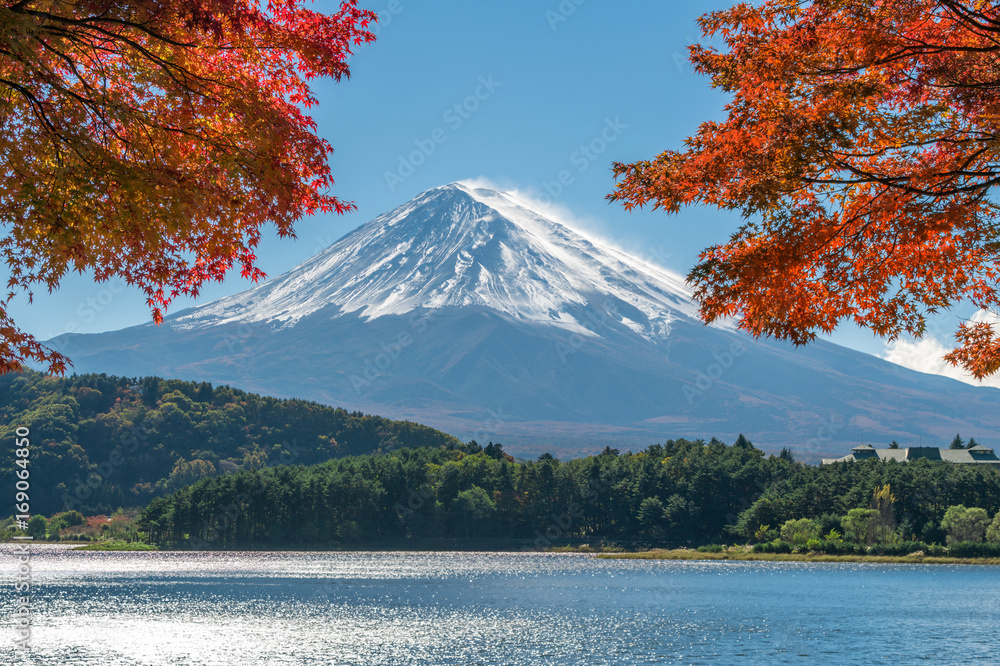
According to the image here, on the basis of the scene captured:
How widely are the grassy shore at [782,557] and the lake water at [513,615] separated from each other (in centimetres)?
100

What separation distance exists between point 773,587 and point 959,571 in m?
19.8

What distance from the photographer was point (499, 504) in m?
100

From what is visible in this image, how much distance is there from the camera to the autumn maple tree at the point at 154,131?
6.76m

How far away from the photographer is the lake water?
3197 centimetres

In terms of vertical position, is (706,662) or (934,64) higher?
(934,64)

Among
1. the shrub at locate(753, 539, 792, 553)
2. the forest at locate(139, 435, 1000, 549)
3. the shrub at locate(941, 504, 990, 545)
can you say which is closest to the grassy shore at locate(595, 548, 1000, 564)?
the shrub at locate(753, 539, 792, 553)

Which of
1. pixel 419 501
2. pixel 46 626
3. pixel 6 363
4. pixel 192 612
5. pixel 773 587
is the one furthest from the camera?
pixel 419 501

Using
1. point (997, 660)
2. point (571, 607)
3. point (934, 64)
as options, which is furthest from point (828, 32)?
point (571, 607)

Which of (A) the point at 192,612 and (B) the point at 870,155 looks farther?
(A) the point at 192,612

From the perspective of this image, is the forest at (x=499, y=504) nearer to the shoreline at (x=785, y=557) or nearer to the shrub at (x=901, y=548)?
the shoreline at (x=785, y=557)

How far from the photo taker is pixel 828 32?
8.21 metres

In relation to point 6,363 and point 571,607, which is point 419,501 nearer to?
point 571,607

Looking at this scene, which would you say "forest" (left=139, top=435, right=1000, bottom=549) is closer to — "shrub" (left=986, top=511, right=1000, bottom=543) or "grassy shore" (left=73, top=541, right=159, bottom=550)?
"grassy shore" (left=73, top=541, right=159, bottom=550)

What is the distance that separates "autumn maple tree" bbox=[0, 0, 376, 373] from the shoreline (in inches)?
3012
